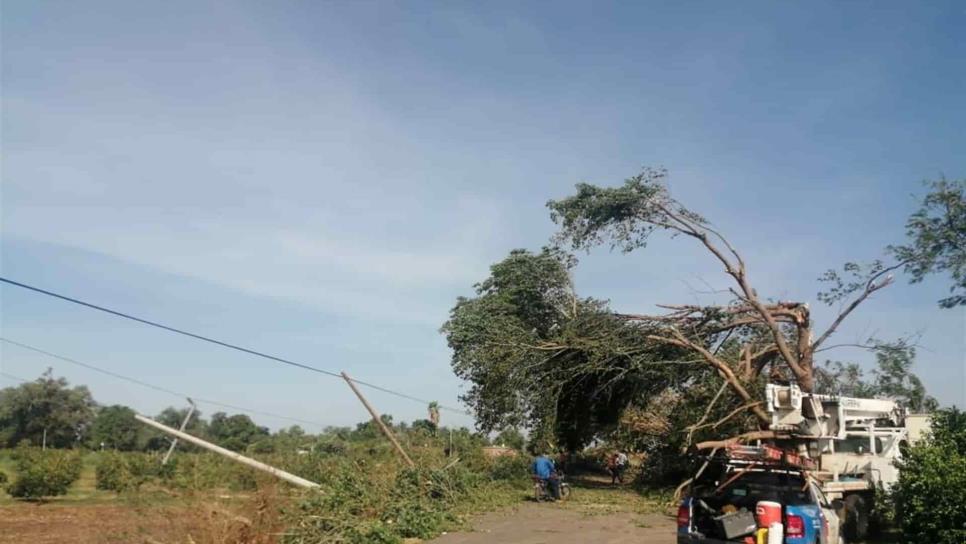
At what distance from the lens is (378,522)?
44.0ft

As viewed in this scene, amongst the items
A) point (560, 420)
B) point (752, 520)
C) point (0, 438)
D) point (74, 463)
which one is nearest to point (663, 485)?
point (560, 420)

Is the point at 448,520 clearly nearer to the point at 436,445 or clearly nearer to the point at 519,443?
the point at 436,445

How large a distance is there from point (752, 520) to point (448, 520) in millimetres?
8153

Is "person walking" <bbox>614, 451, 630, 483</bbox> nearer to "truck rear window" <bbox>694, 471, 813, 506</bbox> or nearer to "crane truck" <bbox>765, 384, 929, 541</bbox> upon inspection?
"crane truck" <bbox>765, 384, 929, 541</bbox>

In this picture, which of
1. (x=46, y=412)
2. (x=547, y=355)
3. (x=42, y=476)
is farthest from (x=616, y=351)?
(x=46, y=412)

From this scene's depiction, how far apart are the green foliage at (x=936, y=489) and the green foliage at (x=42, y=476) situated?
26.7 m

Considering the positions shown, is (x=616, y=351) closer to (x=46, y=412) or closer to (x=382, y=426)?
(x=382, y=426)

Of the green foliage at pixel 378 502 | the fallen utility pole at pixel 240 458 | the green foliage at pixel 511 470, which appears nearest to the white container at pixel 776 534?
the green foliage at pixel 378 502

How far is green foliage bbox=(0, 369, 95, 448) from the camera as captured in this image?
166ft

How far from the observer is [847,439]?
13.8 meters

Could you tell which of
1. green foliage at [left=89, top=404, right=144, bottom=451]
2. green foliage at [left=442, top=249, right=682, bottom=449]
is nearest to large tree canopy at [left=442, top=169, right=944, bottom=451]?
green foliage at [left=442, top=249, right=682, bottom=449]

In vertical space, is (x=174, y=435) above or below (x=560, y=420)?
below

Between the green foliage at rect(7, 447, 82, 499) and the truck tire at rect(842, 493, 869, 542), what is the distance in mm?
25730

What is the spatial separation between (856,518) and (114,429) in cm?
5662
